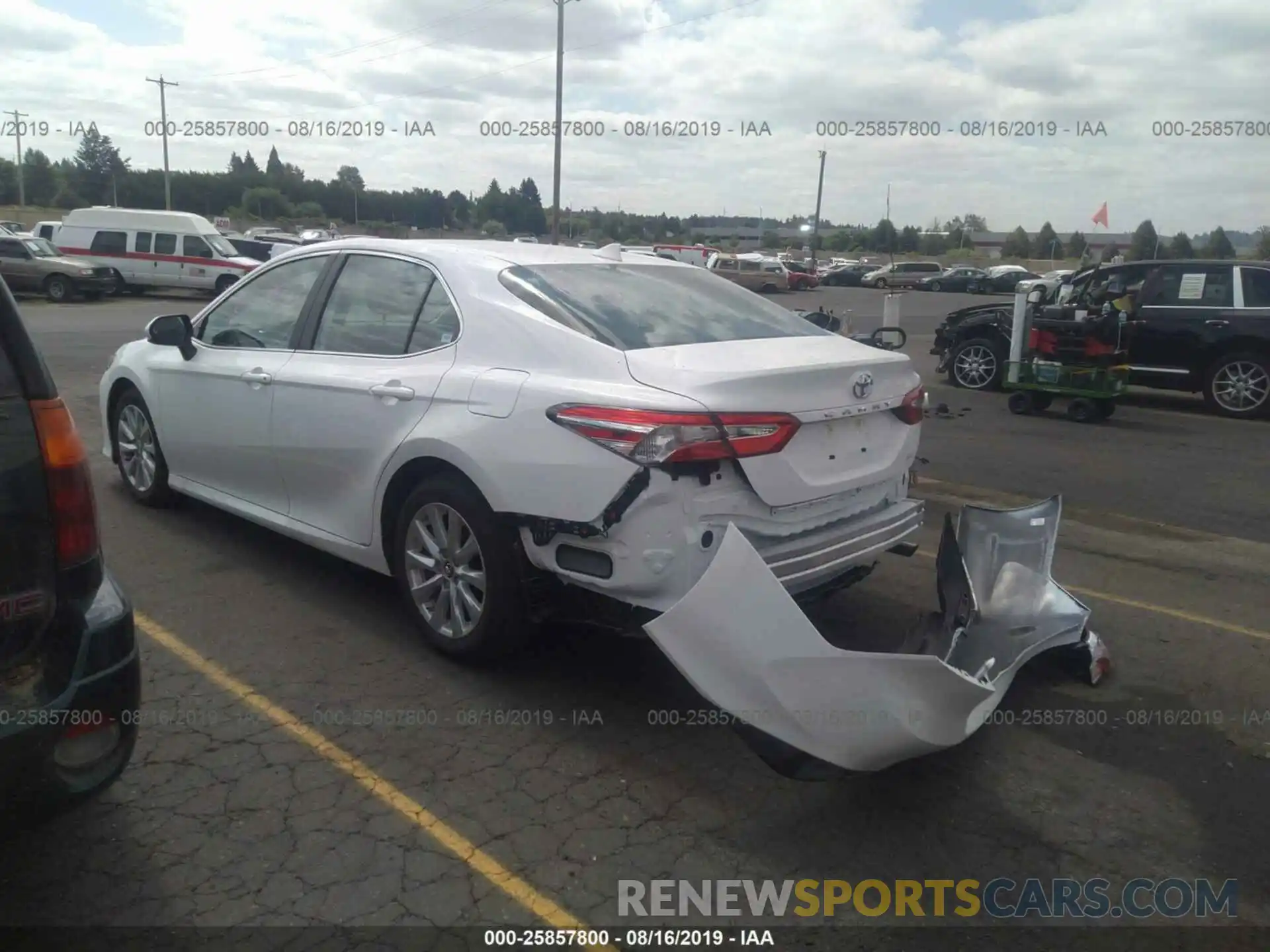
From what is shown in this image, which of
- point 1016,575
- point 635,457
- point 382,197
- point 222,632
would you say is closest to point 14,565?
point 635,457

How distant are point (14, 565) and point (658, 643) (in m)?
1.80

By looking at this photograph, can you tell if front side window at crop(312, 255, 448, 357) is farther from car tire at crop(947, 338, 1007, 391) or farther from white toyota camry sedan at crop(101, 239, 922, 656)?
car tire at crop(947, 338, 1007, 391)

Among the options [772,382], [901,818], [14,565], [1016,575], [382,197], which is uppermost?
[382,197]

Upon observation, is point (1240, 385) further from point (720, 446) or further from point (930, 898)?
point (930, 898)

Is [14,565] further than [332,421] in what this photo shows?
No

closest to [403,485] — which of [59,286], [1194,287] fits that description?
[1194,287]

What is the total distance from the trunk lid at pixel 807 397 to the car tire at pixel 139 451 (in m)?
3.50

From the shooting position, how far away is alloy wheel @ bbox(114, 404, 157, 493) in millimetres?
6045

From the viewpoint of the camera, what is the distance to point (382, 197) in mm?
77062

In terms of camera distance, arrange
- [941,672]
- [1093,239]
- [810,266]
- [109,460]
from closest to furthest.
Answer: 1. [941,672]
2. [109,460]
3. [810,266]
4. [1093,239]

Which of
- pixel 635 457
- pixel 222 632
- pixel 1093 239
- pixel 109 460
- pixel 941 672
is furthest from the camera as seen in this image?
pixel 1093 239

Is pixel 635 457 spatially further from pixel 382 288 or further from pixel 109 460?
pixel 109 460

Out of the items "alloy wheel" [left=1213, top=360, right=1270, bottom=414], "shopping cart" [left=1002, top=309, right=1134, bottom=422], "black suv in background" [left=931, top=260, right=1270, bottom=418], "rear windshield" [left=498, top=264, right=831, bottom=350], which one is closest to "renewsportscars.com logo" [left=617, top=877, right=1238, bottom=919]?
"rear windshield" [left=498, top=264, right=831, bottom=350]

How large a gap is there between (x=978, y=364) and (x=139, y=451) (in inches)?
423
